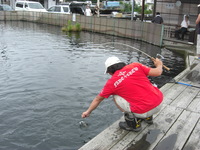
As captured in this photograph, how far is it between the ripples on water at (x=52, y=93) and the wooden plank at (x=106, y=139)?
803mm

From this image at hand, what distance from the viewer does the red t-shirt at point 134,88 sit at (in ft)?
11.9

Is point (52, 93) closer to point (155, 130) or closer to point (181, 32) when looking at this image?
point (155, 130)

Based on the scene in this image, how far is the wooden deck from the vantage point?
143 inches

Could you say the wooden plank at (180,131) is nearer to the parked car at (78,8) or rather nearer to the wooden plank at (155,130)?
the wooden plank at (155,130)

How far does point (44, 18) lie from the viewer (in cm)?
2661

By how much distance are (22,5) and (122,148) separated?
30072mm

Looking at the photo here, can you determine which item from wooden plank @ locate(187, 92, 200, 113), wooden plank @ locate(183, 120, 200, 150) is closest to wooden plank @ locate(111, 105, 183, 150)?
wooden plank @ locate(187, 92, 200, 113)

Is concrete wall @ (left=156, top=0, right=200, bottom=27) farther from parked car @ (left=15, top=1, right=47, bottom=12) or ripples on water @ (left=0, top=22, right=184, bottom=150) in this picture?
parked car @ (left=15, top=1, right=47, bottom=12)

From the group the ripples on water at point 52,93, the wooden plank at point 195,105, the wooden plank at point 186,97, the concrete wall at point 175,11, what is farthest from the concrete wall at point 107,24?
the wooden plank at point 195,105

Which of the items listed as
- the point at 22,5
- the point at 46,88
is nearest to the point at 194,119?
the point at 46,88

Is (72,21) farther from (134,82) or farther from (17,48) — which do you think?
(134,82)

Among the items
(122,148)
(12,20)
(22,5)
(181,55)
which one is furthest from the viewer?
(22,5)

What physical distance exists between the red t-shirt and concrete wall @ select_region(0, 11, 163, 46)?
11669 millimetres

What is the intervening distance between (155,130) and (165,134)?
184mm
